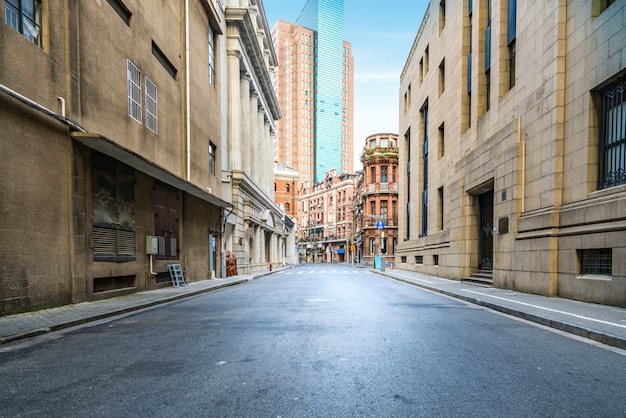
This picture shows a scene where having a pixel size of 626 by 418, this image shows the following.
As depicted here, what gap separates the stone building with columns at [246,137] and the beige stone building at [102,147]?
3815 mm

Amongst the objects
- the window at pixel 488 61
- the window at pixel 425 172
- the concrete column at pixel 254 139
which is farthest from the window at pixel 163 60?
the window at pixel 425 172

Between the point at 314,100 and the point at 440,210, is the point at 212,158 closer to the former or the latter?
the point at 440,210

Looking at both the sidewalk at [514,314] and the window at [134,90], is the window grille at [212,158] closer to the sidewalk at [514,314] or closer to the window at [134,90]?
the window at [134,90]

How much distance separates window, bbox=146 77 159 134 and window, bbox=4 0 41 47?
5303mm

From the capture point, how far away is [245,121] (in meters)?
30.6

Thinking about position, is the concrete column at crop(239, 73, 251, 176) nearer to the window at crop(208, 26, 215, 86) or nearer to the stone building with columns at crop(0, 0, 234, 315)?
the window at crop(208, 26, 215, 86)

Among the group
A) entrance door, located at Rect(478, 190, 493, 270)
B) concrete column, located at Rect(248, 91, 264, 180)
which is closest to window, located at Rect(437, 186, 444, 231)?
entrance door, located at Rect(478, 190, 493, 270)

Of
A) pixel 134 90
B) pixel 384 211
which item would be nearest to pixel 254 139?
pixel 134 90

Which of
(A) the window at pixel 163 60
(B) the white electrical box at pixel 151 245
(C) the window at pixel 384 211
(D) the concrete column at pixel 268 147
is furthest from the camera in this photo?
(C) the window at pixel 384 211

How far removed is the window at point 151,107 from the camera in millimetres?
14253

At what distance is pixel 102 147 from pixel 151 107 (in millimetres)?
4939

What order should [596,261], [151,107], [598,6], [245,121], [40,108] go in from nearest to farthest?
[40,108], [596,261], [598,6], [151,107], [245,121]

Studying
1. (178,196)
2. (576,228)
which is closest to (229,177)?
(178,196)

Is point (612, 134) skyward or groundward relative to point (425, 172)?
groundward
